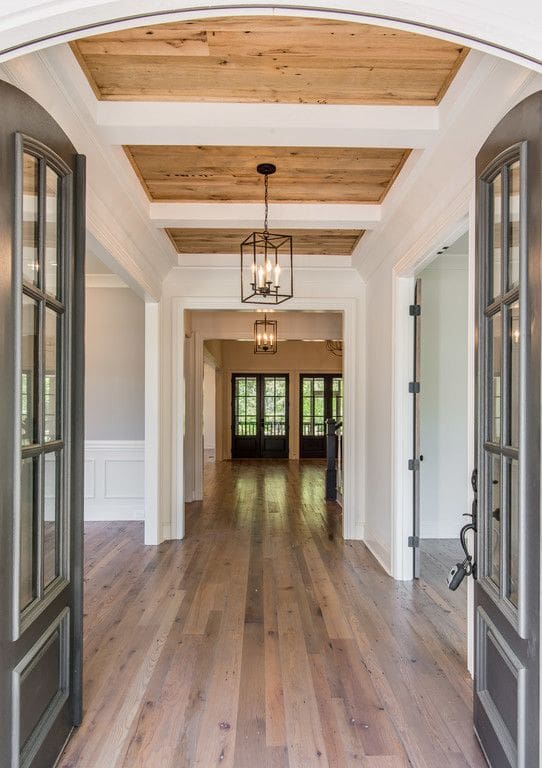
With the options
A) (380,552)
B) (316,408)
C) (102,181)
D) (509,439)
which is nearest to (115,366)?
(102,181)

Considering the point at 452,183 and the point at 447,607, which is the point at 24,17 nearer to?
the point at 452,183

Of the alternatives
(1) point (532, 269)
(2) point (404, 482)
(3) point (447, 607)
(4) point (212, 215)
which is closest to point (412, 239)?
(4) point (212, 215)

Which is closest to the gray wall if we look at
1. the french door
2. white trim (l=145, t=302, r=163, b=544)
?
white trim (l=145, t=302, r=163, b=544)

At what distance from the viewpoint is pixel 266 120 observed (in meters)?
2.45

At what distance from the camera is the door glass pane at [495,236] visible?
1856mm

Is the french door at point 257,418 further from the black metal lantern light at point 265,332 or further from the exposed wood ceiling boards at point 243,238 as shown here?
the exposed wood ceiling boards at point 243,238

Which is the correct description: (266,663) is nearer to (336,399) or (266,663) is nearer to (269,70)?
Result: (269,70)

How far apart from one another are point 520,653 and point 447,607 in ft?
6.50

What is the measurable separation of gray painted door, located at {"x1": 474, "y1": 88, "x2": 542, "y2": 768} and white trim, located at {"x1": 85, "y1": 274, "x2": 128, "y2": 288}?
15.4ft

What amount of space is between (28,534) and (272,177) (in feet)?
8.70

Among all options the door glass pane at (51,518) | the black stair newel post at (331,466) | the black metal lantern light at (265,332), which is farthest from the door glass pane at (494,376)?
the black metal lantern light at (265,332)

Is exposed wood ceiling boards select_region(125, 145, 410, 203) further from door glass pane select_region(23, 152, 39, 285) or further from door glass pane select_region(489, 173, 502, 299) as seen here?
door glass pane select_region(23, 152, 39, 285)

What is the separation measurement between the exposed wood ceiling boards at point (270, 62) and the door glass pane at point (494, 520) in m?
1.72

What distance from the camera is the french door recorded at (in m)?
12.8
